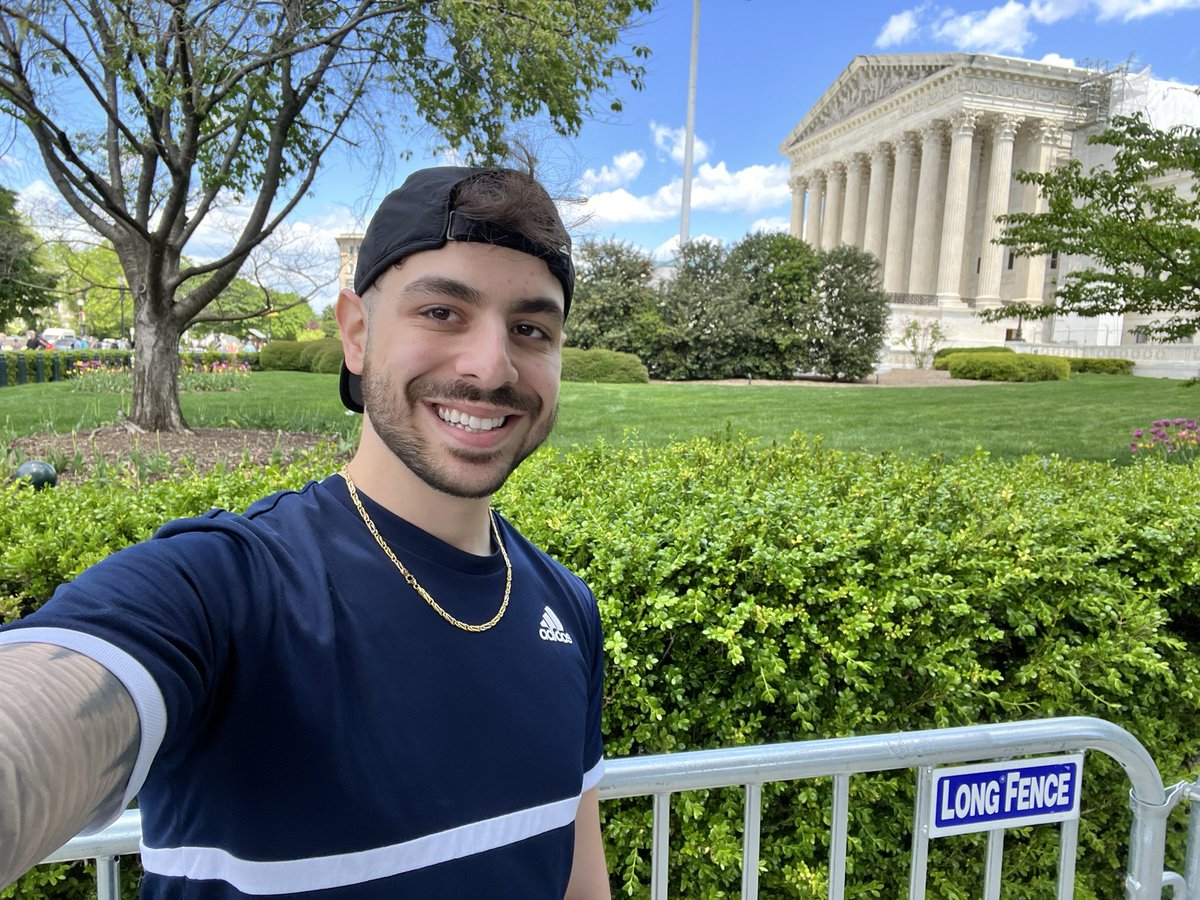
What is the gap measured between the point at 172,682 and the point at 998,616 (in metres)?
3.27

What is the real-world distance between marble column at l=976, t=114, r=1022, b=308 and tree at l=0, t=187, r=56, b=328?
43.0m

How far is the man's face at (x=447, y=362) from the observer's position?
1228 millimetres

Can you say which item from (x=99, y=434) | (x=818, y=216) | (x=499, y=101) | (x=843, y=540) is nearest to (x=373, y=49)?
(x=499, y=101)

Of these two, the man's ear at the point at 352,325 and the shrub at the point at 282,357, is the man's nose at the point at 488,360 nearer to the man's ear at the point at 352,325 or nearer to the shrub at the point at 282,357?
the man's ear at the point at 352,325

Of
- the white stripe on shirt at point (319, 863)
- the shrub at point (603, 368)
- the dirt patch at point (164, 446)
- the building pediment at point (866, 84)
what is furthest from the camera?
the building pediment at point (866, 84)

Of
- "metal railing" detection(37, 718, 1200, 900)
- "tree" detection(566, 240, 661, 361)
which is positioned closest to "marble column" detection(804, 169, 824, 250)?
"tree" detection(566, 240, 661, 361)

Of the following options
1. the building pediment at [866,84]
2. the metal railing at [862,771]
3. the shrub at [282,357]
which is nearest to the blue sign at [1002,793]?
the metal railing at [862,771]

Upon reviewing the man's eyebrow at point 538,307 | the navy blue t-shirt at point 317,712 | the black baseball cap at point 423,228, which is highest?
the black baseball cap at point 423,228

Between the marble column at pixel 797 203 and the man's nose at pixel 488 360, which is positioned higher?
the marble column at pixel 797 203

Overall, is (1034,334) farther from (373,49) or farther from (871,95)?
(373,49)

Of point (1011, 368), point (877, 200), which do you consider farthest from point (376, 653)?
point (877, 200)

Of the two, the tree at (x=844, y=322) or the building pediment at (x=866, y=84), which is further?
the building pediment at (x=866, y=84)

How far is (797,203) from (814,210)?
148 cm

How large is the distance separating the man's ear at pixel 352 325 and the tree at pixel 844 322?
2855 cm
